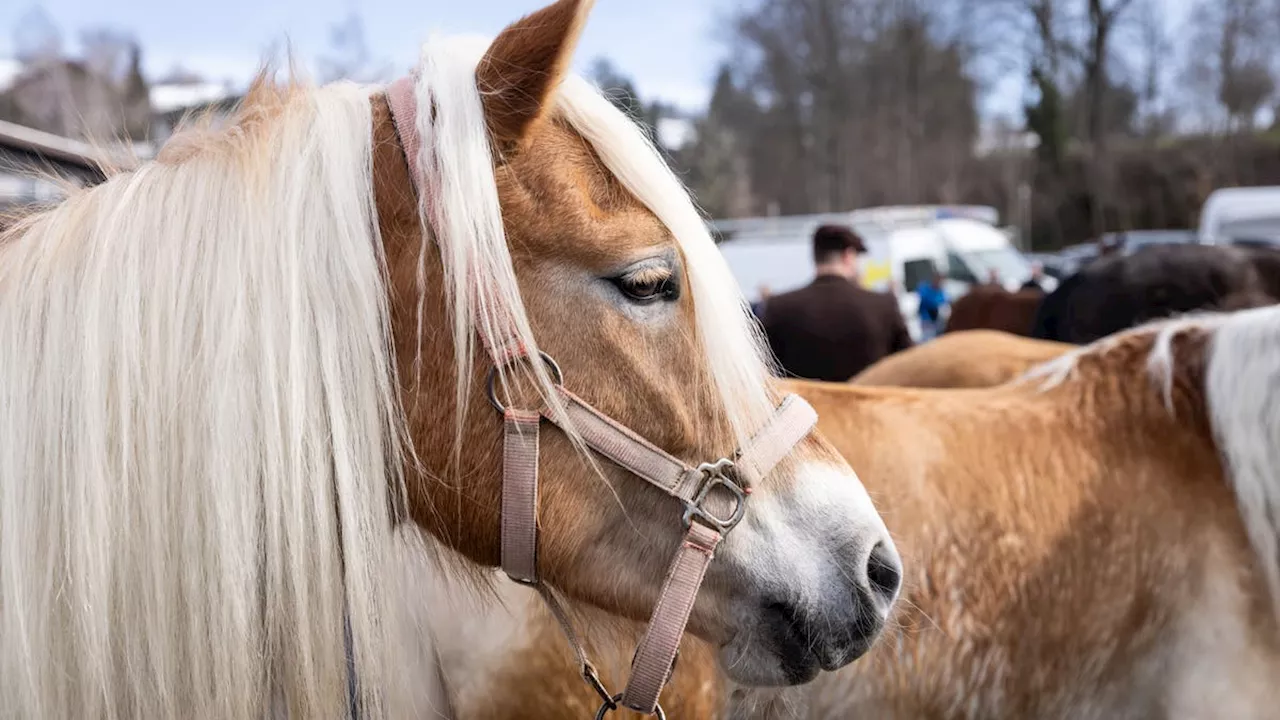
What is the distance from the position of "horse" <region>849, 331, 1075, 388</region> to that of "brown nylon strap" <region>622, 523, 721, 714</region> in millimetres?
3085

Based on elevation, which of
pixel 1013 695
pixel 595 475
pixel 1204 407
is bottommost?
pixel 1013 695

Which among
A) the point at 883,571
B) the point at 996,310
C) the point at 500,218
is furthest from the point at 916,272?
the point at 500,218

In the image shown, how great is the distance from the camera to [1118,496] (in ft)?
7.97

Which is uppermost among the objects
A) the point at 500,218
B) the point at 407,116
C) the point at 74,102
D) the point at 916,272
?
the point at 74,102

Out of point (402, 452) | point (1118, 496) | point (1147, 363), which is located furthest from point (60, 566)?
point (1147, 363)

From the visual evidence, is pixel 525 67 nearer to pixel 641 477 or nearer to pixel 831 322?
pixel 641 477

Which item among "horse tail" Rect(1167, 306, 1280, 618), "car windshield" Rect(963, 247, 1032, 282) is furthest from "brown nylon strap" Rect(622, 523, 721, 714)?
"car windshield" Rect(963, 247, 1032, 282)

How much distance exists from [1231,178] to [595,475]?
117ft

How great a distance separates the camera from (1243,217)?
51.2 ft

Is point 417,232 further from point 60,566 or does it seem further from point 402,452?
point 60,566

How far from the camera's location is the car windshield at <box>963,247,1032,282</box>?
14875 mm

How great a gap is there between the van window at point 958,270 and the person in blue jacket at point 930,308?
272 centimetres

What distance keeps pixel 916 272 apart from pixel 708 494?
43.4ft

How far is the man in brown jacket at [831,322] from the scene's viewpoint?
212 inches
